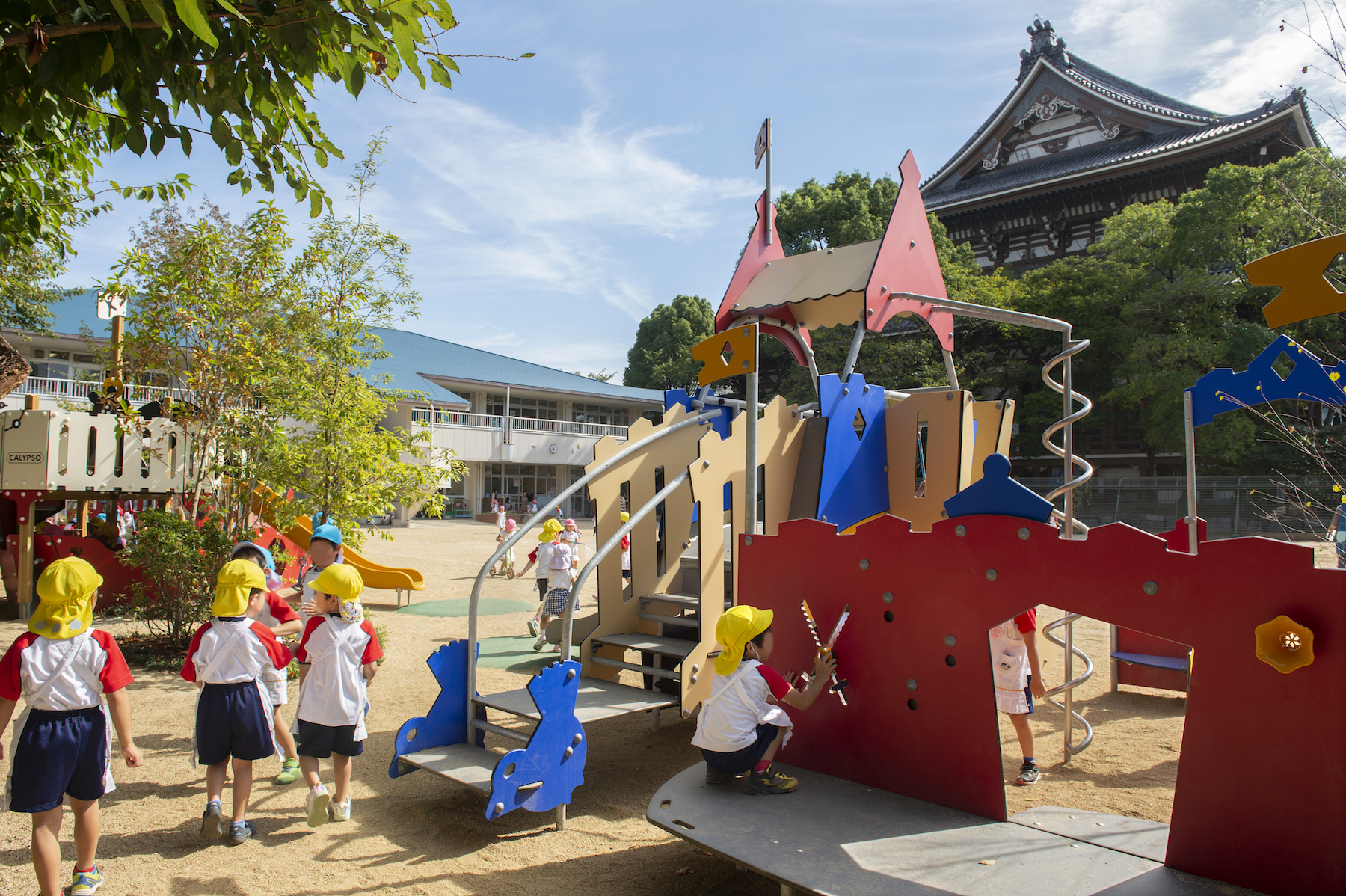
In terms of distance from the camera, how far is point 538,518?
208 inches

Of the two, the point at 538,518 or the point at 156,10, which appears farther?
the point at 538,518

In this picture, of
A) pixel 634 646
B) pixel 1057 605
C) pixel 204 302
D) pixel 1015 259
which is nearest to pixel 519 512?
pixel 1015 259

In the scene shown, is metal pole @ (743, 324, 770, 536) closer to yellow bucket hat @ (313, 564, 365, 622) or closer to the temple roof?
yellow bucket hat @ (313, 564, 365, 622)

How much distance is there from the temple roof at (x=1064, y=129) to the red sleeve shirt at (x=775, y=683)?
87.6 feet

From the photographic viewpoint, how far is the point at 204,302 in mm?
7453

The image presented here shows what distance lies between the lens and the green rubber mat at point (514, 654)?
808cm

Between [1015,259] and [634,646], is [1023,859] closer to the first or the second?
[634,646]

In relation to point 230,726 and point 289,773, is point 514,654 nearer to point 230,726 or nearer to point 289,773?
point 289,773

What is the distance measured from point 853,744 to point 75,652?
3453mm

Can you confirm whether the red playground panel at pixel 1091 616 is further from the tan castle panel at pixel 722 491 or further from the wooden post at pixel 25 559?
the wooden post at pixel 25 559

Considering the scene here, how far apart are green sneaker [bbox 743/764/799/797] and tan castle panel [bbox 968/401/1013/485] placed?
12.8 ft

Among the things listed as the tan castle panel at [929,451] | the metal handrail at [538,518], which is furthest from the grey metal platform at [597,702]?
the tan castle panel at [929,451]

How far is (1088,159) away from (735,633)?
1167 inches

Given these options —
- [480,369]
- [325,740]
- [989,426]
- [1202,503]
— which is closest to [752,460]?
[325,740]
